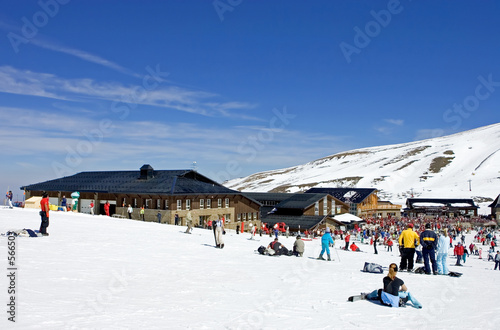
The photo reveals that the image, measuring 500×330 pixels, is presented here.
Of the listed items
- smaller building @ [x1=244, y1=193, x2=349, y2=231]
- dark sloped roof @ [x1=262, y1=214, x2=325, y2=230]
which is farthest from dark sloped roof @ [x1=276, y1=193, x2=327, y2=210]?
dark sloped roof @ [x1=262, y1=214, x2=325, y2=230]

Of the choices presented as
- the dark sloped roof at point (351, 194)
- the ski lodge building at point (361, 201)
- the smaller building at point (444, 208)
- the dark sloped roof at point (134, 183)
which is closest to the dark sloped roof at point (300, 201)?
the dark sloped roof at point (134, 183)

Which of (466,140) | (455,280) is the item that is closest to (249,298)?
(455,280)

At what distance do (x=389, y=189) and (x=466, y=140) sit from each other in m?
81.1

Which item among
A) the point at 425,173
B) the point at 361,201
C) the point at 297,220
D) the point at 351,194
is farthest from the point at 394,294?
the point at 425,173

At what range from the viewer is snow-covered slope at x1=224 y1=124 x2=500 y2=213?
121m

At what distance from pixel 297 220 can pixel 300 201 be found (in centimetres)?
483

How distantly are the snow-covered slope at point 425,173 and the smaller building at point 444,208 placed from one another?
807 inches

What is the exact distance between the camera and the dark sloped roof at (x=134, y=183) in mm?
36531

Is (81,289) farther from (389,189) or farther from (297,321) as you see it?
(389,189)

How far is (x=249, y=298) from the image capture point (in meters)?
9.26

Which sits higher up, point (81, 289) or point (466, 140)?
point (466, 140)

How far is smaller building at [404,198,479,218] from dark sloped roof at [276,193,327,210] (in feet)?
121

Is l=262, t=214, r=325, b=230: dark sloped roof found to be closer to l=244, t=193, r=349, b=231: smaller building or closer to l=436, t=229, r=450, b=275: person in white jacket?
l=244, t=193, r=349, b=231: smaller building

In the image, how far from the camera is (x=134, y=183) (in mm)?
38406
